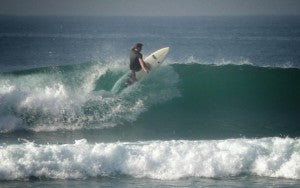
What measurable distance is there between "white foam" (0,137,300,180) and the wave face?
3.62 m

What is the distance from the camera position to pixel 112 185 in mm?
12664

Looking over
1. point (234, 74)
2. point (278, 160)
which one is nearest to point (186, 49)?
point (234, 74)

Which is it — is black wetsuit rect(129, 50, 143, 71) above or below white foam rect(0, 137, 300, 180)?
above

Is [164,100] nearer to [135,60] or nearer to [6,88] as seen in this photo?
[135,60]

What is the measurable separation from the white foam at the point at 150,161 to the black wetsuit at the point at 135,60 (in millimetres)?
5259

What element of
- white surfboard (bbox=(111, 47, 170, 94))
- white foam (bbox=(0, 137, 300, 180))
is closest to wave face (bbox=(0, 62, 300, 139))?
white surfboard (bbox=(111, 47, 170, 94))

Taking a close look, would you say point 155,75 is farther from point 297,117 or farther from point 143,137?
point 297,117

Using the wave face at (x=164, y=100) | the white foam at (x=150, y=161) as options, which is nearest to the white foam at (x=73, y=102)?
the wave face at (x=164, y=100)

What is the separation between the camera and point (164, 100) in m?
20.1

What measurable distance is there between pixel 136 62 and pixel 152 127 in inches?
89.5

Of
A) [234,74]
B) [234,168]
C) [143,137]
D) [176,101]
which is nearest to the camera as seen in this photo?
[234,168]

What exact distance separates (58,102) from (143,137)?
341cm

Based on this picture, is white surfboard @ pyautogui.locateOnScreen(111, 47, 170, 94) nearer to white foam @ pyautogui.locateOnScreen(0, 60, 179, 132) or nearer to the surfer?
the surfer

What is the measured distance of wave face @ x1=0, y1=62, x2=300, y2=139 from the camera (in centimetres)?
1828
